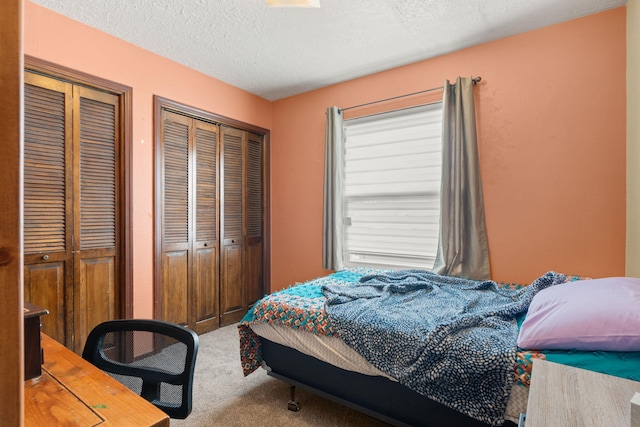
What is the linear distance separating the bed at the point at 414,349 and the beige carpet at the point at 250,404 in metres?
0.19

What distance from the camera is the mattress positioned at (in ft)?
5.66

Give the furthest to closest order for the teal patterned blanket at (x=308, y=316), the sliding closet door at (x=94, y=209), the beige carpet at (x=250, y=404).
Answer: the sliding closet door at (x=94, y=209) → the beige carpet at (x=250, y=404) → the teal patterned blanket at (x=308, y=316)

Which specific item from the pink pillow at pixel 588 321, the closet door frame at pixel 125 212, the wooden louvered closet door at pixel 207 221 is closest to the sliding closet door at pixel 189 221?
the wooden louvered closet door at pixel 207 221

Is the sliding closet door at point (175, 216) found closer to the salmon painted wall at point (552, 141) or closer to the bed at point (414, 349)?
the bed at point (414, 349)

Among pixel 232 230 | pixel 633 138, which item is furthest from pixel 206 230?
pixel 633 138

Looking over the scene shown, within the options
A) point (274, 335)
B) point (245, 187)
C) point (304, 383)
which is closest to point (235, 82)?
point (245, 187)

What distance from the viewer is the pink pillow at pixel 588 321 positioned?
1.24 metres

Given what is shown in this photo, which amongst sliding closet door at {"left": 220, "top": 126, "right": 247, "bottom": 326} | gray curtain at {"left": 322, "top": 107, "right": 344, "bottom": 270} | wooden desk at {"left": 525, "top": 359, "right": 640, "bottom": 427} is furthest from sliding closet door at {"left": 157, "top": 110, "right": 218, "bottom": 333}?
wooden desk at {"left": 525, "top": 359, "right": 640, "bottom": 427}

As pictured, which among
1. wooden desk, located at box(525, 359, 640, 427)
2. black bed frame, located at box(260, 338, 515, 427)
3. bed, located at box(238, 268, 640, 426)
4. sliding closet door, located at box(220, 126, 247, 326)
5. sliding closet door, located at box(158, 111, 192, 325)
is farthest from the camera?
sliding closet door, located at box(220, 126, 247, 326)

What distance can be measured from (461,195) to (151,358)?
2467 millimetres

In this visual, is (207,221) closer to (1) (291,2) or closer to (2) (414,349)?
(1) (291,2)

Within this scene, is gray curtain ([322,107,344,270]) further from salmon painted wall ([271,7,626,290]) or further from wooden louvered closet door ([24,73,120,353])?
wooden louvered closet door ([24,73,120,353])

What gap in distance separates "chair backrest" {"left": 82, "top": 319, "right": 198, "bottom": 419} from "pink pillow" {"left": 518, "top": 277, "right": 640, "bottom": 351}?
1366 millimetres

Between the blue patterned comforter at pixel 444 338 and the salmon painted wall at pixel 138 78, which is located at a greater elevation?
the salmon painted wall at pixel 138 78
